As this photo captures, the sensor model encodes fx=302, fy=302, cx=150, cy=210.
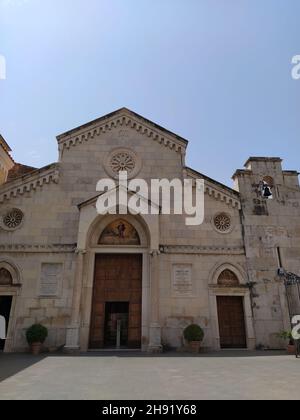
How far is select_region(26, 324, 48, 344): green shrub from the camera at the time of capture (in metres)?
14.6

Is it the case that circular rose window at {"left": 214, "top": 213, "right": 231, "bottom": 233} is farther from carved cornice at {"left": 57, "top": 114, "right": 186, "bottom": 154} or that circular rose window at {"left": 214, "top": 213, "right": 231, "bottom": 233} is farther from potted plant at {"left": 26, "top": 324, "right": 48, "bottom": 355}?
potted plant at {"left": 26, "top": 324, "right": 48, "bottom": 355}

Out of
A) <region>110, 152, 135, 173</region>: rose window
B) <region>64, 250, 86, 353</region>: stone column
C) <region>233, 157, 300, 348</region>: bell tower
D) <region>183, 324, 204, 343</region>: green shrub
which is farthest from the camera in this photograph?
<region>110, 152, 135, 173</region>: rose window

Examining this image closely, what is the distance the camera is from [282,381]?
8.09 metres

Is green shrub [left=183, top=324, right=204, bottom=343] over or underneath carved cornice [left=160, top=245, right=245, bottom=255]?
underneath

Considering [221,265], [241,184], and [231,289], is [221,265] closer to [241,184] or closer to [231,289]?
[231,289]

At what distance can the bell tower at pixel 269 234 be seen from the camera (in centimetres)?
1667

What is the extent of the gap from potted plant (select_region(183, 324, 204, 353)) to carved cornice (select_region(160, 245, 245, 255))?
13.6ft

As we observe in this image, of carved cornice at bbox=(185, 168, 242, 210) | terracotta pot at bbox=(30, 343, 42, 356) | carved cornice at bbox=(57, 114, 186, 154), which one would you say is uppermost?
carved cornice at bbox=(57, 114, 186, 154)

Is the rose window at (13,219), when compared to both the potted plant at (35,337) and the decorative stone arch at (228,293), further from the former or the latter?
the decorative stone arch at (228,293)

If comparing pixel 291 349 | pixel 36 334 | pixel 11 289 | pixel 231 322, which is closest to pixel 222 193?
pixel 231 322

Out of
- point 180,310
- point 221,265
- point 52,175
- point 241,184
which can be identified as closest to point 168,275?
point 180,310

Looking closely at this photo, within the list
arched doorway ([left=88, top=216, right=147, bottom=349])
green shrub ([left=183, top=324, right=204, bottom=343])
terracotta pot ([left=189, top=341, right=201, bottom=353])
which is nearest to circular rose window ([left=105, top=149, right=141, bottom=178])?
arched doorway ([left=88, top=216, right=147, bottom=349])

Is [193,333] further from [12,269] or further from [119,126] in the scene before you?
[119,126]

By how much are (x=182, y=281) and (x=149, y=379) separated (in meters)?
8.75
